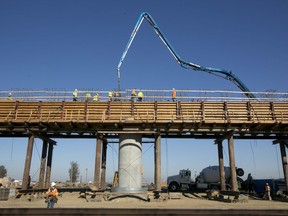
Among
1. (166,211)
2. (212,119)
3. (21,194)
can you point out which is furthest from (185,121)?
(166,211)

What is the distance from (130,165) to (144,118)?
469 cm

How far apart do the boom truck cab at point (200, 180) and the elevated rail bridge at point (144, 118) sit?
1014cm

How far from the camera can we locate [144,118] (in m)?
25.7

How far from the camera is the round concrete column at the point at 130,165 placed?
77.9ft

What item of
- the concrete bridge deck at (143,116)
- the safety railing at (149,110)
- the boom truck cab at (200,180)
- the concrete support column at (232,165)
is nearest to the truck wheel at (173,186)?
the boom truck cab at (200,180)

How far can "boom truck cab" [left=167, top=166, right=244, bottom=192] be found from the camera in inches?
1433

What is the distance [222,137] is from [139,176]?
9826 mm

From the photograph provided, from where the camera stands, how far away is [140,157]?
24.7m

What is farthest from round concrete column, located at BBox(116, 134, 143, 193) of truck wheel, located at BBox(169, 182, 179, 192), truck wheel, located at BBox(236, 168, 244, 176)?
truck wheel, located at BBox(236, 168, 244, 176)

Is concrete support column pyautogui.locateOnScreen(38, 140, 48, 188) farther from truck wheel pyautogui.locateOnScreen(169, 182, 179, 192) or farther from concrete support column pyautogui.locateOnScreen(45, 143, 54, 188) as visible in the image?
truck wheel pyautogui.locateOnScreen(169, 182, 179, 192)

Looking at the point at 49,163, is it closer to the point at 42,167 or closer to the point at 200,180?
the point at 42,167

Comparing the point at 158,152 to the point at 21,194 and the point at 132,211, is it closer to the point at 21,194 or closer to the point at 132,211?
the point at 21,194

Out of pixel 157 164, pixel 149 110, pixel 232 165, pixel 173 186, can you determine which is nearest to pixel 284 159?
pixel 232 165

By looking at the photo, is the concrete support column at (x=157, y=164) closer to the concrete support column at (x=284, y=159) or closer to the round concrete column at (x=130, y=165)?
the round concrete column at (x=130, y=165)
